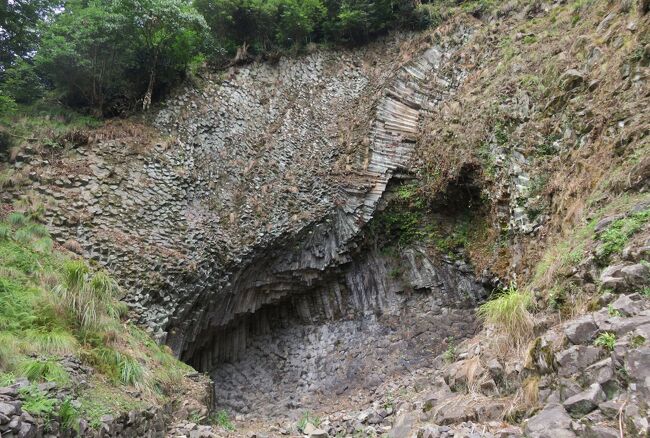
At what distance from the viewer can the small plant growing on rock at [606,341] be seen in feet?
10.5

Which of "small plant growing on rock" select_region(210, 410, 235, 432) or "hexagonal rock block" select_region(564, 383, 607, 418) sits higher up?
"hexagonal rock block" select_region(564, 383, 607, 418)

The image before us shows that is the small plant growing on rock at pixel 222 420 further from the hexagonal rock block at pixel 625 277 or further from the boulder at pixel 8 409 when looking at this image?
the hexagonal rock block at pixel 625 277

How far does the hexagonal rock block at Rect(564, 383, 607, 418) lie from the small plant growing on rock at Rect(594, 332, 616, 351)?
1.04 ft

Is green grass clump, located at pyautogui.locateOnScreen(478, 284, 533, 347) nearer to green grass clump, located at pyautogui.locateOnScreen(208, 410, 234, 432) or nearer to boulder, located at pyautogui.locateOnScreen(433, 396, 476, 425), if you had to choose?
boulder, located at pyautogui.locateOnScreen(433, 396, 476, 425)

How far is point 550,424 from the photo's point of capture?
10.5 feet

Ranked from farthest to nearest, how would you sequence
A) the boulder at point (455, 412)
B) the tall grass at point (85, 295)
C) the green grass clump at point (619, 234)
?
the tall grass at point (85, 295)
the boulder at point (455, 412)
the green grass clump at point (619, 234)

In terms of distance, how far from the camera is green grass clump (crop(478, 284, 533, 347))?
475 centimetres

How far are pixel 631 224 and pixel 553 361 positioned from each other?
1642 millimetres

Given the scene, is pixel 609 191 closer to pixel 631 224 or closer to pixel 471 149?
pixel 631 224

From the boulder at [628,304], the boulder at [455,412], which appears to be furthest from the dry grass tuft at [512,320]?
the boulder at [628,304]

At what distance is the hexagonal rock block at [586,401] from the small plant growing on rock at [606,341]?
32 cm

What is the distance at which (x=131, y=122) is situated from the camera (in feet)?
37.0

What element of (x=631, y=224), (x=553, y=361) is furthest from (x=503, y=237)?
(x=553, y=361)

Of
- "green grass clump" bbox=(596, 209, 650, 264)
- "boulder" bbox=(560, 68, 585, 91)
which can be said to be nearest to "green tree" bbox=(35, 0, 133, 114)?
"boulder" bbox=(560, 68, 585, 91)
